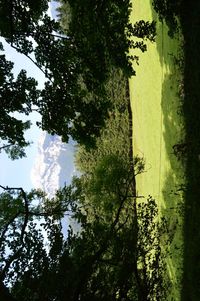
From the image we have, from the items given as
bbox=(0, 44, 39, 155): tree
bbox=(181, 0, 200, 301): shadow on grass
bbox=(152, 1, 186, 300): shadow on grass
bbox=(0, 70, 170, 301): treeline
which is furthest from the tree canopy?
bbox=(152, 1, 186, 300): shadow on grass

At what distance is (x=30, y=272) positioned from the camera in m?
7.33

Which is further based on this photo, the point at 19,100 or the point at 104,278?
the point at 19,100

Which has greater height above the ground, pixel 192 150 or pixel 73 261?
pixel 192 150

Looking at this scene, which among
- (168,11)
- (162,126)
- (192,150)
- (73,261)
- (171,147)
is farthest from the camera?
(162,126)

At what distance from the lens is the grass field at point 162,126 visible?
13.1 m

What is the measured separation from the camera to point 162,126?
16609 mm

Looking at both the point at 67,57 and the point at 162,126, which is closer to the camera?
the point at 67,57

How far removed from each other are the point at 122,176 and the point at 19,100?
3.87 metres

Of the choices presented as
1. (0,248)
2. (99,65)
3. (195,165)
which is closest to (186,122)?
(195,165)

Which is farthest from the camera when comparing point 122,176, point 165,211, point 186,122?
point 165,211

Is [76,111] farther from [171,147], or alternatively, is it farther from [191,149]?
[171,147]

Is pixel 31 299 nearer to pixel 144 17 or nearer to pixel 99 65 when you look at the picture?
pixel 99 65

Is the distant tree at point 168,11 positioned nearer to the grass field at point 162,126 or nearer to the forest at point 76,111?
the forest at point 76,111

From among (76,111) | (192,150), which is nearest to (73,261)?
(76,111)
